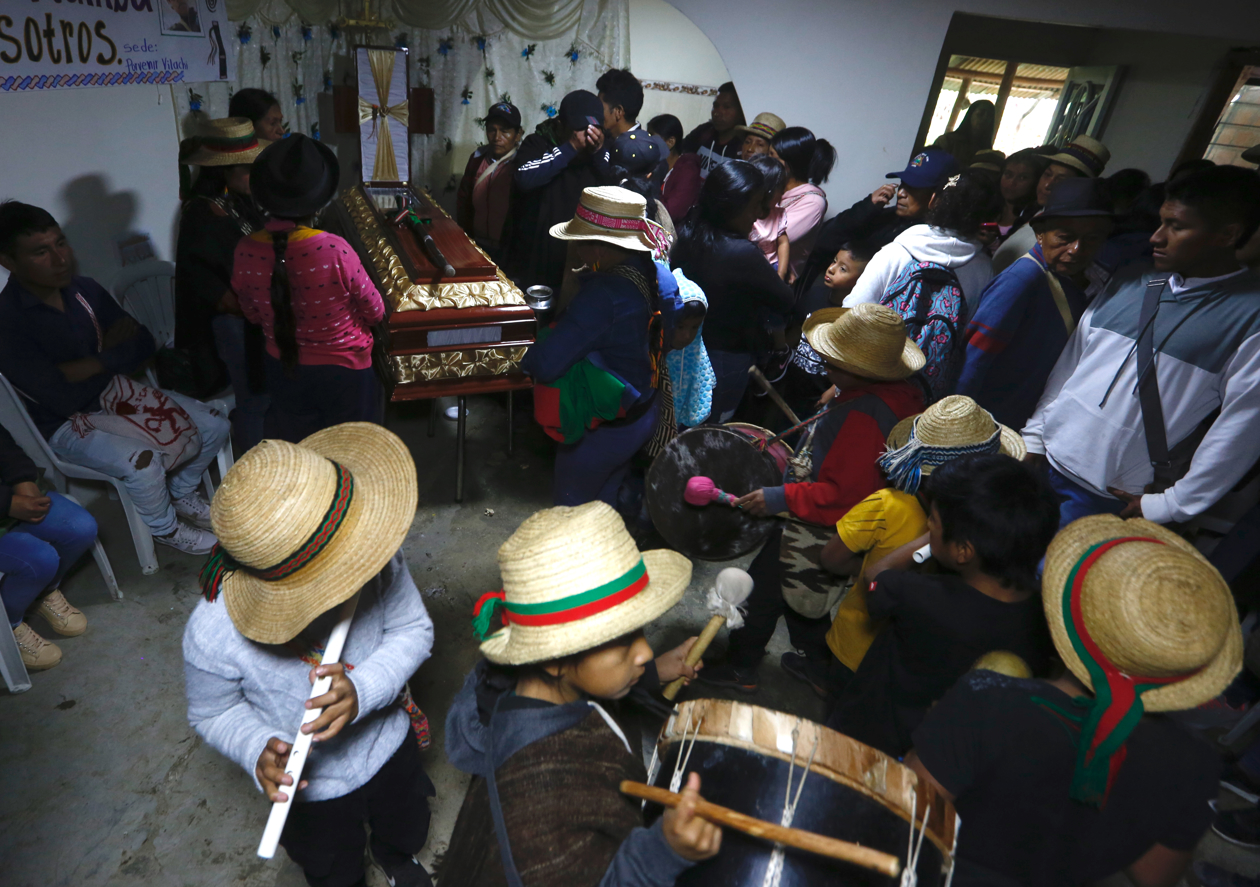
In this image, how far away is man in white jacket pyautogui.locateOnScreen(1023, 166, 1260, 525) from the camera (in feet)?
7.29

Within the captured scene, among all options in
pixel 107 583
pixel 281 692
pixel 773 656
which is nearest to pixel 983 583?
pixel 773 656

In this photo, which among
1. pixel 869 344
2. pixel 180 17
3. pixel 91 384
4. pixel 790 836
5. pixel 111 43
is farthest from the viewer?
pixel 180 17

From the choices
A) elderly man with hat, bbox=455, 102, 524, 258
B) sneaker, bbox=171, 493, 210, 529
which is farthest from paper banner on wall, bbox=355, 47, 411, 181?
sneaker, bbox=171, 493, 210, 529

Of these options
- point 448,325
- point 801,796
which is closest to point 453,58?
point 448,325

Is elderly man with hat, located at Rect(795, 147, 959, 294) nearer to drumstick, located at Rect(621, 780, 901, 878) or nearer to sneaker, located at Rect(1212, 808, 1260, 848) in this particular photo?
sneaker, located at Rect(1212, 808, 1260, 848)

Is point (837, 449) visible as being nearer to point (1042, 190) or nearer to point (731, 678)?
point (731, 678)

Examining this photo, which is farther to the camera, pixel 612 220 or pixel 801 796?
pixel 612 220

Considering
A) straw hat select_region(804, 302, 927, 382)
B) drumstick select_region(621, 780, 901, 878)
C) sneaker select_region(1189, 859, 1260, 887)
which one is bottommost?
sneaker select_region(1189, 859, 1260, 887)

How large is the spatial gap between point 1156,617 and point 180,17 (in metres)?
4.71

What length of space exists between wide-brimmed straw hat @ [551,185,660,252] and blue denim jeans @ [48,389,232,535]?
1.98m

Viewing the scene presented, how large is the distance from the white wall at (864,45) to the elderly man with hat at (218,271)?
9.75ft

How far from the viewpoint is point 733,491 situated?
250cm

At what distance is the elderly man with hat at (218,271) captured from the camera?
304 centimetres

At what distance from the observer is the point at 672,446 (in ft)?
8.43
